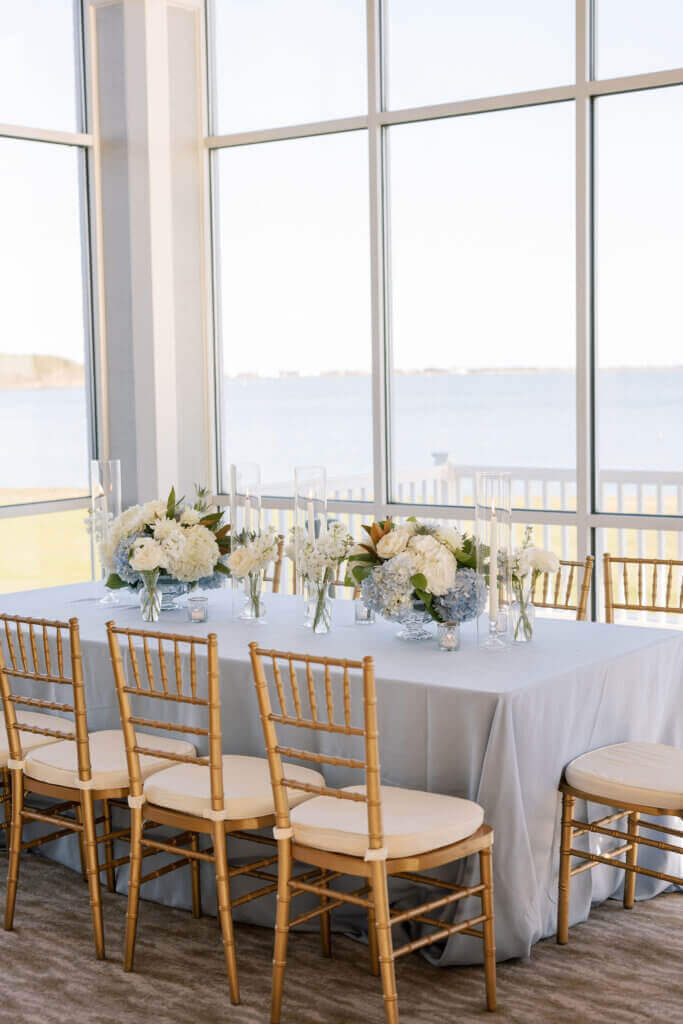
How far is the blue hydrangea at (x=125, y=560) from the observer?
4363 millimetres

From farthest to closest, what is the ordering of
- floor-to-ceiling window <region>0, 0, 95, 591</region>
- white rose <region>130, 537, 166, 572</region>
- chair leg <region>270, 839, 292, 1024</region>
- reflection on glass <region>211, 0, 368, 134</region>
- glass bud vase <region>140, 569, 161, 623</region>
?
floor-to-ceiling window <region>0, 0, 95, 591</region>
reflection on glass <region>211, 0, 368, 134</region>
glass bud vase <region>140, 569, 161, 623</region>
white rose <region>130, 537, 166, 572</region>
chair leg <region>270, 839, 292, 1024</region>

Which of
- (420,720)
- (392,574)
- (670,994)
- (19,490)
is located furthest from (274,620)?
(19,490)

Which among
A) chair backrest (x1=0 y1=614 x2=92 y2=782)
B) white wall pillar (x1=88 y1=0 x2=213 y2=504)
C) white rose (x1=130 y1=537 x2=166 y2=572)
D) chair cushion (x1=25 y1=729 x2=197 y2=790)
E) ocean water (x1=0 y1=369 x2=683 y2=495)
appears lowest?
chair cushion (x1=25 y1=729 x2=197 y2=790)

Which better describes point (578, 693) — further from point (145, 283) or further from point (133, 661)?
point (145, 283)

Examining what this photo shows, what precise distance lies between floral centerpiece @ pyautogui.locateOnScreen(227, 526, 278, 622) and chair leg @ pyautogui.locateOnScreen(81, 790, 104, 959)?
36.0 inches

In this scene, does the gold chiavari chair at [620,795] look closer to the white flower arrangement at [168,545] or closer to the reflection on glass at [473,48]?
the white flower arrangement at [168,545]

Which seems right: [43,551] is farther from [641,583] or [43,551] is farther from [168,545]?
[641,583]

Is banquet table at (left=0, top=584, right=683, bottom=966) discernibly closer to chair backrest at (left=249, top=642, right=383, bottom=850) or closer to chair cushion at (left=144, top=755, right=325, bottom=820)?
chair cushion at (left=144, top=755, right=325, bottom=820)

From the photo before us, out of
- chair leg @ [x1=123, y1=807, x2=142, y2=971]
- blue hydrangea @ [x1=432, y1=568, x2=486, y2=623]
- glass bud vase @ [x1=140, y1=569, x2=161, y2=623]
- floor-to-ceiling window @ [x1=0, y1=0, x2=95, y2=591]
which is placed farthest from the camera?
floor-to-ceiling window @ [x1=0, y1=0, x2=95, y2=591]

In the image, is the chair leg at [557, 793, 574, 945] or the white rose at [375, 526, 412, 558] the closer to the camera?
the chair leg at [557, 793, 574, 945]

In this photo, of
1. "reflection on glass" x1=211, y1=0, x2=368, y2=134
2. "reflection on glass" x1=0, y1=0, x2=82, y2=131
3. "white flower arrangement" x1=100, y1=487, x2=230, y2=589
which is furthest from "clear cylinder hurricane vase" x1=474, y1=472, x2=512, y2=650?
"reflection on glass" x1=0, y1=0, x2=82, y2=131

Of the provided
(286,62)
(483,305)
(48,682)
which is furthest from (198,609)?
(286,62)

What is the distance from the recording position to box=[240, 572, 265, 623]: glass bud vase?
4289 millimetres

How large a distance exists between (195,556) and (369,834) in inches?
60.5
